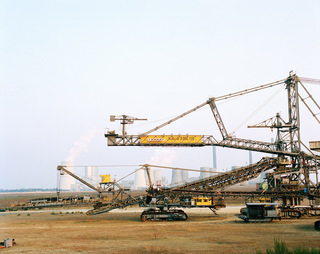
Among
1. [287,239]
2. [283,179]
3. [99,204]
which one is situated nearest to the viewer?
[287,239]

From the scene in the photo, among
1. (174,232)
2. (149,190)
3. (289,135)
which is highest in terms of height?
(289,135)

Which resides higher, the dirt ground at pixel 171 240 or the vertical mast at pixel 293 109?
the vertical mast at pixel 293 109

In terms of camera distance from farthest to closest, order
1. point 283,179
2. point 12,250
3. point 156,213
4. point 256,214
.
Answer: point 283,179 → point 156,213 → point 256,214 → point 12,250

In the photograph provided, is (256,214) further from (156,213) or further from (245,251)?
(245,251)

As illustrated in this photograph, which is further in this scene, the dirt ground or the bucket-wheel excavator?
the bucket-wheel excavator

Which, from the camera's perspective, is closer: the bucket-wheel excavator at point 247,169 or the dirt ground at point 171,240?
the dirt ground at point 171,240

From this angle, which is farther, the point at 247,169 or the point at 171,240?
the point at 247,169

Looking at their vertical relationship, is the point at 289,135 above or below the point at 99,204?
above

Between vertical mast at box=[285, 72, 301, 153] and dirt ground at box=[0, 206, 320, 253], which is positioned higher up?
vertical mast at box=[285, 72, 301, 153]

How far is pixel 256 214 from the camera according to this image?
129 feet

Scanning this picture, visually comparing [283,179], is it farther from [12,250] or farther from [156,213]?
[12,250]

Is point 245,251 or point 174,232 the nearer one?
point 245,251

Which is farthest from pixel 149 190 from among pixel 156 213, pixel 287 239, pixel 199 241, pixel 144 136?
pixel 287 239

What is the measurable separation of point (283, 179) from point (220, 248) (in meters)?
33.7
